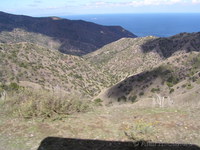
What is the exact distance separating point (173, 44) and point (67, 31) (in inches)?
4079

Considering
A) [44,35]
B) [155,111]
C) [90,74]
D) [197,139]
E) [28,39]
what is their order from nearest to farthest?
[197,139], [155,111], [90,74], [28,39], [44,35]

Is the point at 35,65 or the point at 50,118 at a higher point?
the point at 50,118

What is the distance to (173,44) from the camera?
72438mm

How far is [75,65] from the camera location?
59938mm

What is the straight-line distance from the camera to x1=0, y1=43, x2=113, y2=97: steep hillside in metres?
40.8

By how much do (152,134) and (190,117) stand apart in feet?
6.33

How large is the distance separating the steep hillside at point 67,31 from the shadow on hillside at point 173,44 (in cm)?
5939

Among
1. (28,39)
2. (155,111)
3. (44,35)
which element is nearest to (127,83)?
(155,111)

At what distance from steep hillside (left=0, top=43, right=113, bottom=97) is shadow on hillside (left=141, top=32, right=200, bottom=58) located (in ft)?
71.9

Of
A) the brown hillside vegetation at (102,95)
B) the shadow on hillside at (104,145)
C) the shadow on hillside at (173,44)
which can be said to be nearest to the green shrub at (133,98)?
the brown hillside vegetation at (102,95)

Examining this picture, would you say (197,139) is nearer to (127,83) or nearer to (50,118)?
(50,118)

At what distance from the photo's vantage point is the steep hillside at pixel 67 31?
437 feet

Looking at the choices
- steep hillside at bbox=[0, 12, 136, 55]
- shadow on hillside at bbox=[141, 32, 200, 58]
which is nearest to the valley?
shadow on hillside at bbox=[141, 32, 200, 58]

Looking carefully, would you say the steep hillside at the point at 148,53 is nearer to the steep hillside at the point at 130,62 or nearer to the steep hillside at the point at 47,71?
the steep hillside at the point at 130,62
